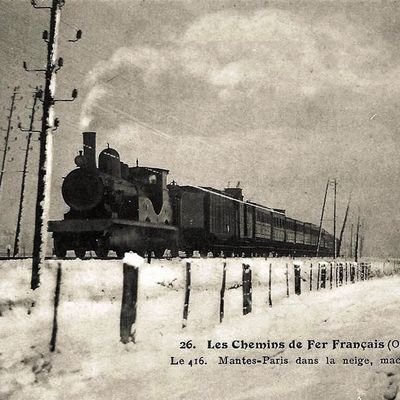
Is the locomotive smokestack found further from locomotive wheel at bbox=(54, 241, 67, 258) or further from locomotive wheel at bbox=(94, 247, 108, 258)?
locomotive wheel at bbox=(94, 247, 108, 258)

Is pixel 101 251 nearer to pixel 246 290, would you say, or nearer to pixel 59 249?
pixel 59 249

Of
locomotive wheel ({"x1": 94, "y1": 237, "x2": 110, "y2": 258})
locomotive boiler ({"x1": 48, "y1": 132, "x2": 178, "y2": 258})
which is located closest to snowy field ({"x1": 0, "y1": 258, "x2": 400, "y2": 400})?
locomotive wheel ({"x1": 94, "y1": 237, "x2": 110, "y2": 258})

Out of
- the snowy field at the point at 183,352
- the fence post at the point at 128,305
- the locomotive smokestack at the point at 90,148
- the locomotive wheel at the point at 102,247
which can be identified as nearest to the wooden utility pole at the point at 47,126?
the snowy field at the point at 183,352

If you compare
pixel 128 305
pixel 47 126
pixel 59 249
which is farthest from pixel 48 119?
pixel 128 305

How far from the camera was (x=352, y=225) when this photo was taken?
6331cm

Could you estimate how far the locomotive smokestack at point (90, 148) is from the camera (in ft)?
47.2

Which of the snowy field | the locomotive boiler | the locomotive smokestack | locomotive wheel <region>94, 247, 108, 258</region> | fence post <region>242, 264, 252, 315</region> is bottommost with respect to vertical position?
the snowy field

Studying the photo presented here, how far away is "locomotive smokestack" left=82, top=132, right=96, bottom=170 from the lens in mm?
14391

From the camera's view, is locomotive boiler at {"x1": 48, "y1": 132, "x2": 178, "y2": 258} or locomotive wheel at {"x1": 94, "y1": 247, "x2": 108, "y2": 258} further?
locomotive boiler at {"x1": 48, "y1": 132, "x2": 178, "y2": 258}

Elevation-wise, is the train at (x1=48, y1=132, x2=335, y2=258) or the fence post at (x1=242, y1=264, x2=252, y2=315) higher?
the train at (x1=48, y1=132, x2=335, y2=258)

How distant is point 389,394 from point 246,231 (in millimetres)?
18903

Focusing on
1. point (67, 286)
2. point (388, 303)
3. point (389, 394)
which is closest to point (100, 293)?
point (67, 286)

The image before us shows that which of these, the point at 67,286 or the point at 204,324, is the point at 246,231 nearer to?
the point at 67,286

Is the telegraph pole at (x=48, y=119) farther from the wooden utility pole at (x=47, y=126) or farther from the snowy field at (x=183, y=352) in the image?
the snowy field at (x=183, y=352)
